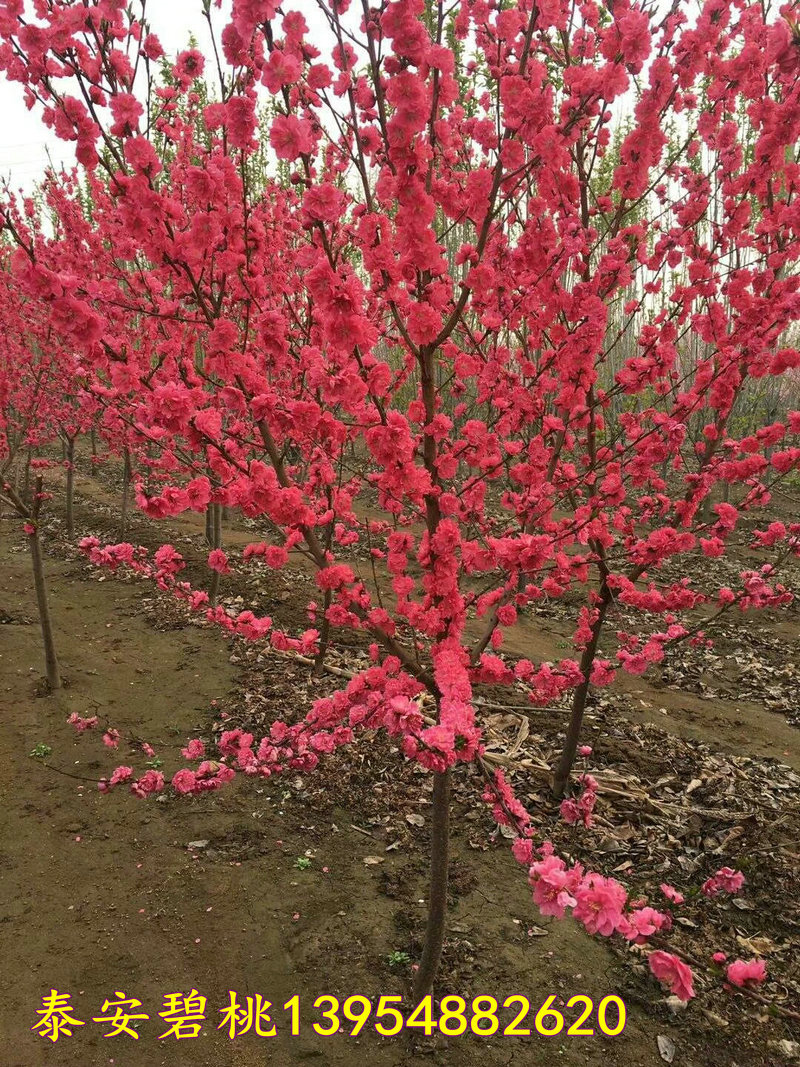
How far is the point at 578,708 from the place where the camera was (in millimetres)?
3951

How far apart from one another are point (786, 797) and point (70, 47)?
5.27 metres

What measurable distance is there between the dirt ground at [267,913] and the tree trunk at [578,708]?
0.58 meters

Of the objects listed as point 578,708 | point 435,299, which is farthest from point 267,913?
point 435,299

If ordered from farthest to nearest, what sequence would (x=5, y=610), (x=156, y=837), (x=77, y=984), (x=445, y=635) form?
(x=5, y=610) < (x=156, y=837) < (x=77, y=984) < (x=445, y=635)

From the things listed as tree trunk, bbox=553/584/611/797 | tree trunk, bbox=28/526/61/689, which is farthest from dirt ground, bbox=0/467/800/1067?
tree trunk, bbox=553/584/611/797

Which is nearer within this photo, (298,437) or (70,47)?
(70,47)

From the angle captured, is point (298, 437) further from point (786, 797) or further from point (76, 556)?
point (76, 556)

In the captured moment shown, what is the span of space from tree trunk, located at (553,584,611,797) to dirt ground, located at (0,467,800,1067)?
582 mm

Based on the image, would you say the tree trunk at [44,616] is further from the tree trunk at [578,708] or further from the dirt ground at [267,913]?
the tree trunk at [578,708]

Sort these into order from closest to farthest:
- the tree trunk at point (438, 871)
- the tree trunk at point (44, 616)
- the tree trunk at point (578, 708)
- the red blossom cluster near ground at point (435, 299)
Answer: the red blossom cluster near ground at point (435, 299) < the tree trunk at point (438, 871) < the tree trunk at point (578, 708) < the tree trunk at point (44, 616)

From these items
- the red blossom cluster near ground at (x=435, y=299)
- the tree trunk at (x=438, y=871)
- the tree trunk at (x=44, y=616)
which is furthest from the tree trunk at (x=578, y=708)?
the tree trunk at (x=44, y=616)

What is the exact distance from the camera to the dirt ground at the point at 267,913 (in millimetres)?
2693

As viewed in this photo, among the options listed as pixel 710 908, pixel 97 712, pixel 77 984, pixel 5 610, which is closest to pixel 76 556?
pixel 5 610

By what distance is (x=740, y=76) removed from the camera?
2809 mm
